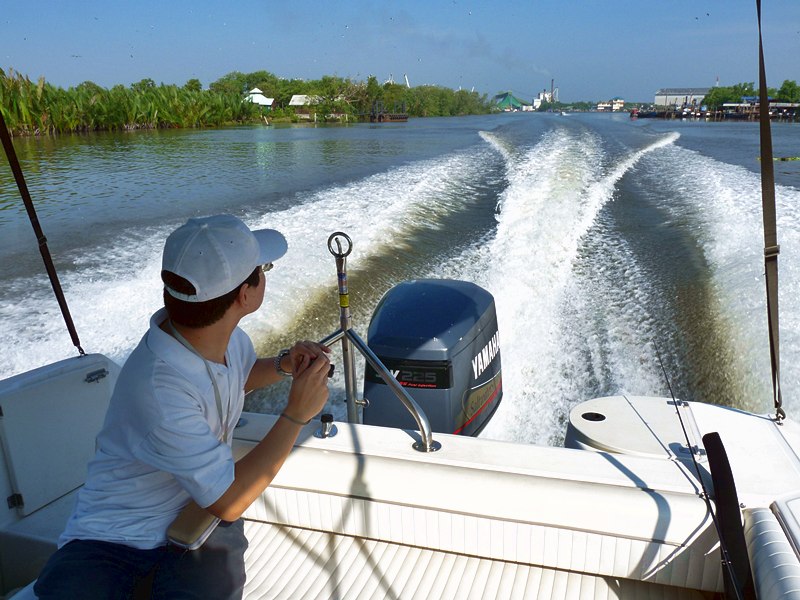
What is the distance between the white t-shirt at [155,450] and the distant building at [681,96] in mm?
63861

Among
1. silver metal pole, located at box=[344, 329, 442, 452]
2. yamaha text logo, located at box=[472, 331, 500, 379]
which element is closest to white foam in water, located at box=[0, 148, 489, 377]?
yamaha text logo, located at box=[472, 331, 500, 379]

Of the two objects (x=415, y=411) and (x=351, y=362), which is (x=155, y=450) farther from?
(x=351, y=362)

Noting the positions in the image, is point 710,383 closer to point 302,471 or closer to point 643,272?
point 643,272

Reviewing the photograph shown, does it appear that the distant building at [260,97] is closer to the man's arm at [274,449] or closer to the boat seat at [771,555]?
the man's arm at [274,449]

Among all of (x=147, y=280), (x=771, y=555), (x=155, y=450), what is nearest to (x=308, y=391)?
(x=155, y=450)

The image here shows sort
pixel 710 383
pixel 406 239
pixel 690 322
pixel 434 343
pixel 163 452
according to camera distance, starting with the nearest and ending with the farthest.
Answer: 1. pixel 163 452
2. pixel 434 343
3. pixel 710 383
4. pixel 690 322
5. pixel 406 239

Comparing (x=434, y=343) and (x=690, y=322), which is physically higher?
(x=434, y=343)

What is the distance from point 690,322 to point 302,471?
10.9 feet

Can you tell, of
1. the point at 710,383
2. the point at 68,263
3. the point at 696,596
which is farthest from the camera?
→ the point at 68,263

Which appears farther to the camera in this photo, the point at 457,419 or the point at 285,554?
the point at 457,419

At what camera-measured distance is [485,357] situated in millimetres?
2465

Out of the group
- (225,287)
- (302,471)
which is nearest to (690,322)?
(302,471)

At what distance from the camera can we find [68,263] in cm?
479

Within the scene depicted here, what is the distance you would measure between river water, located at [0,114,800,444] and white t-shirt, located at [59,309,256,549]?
2.02m
